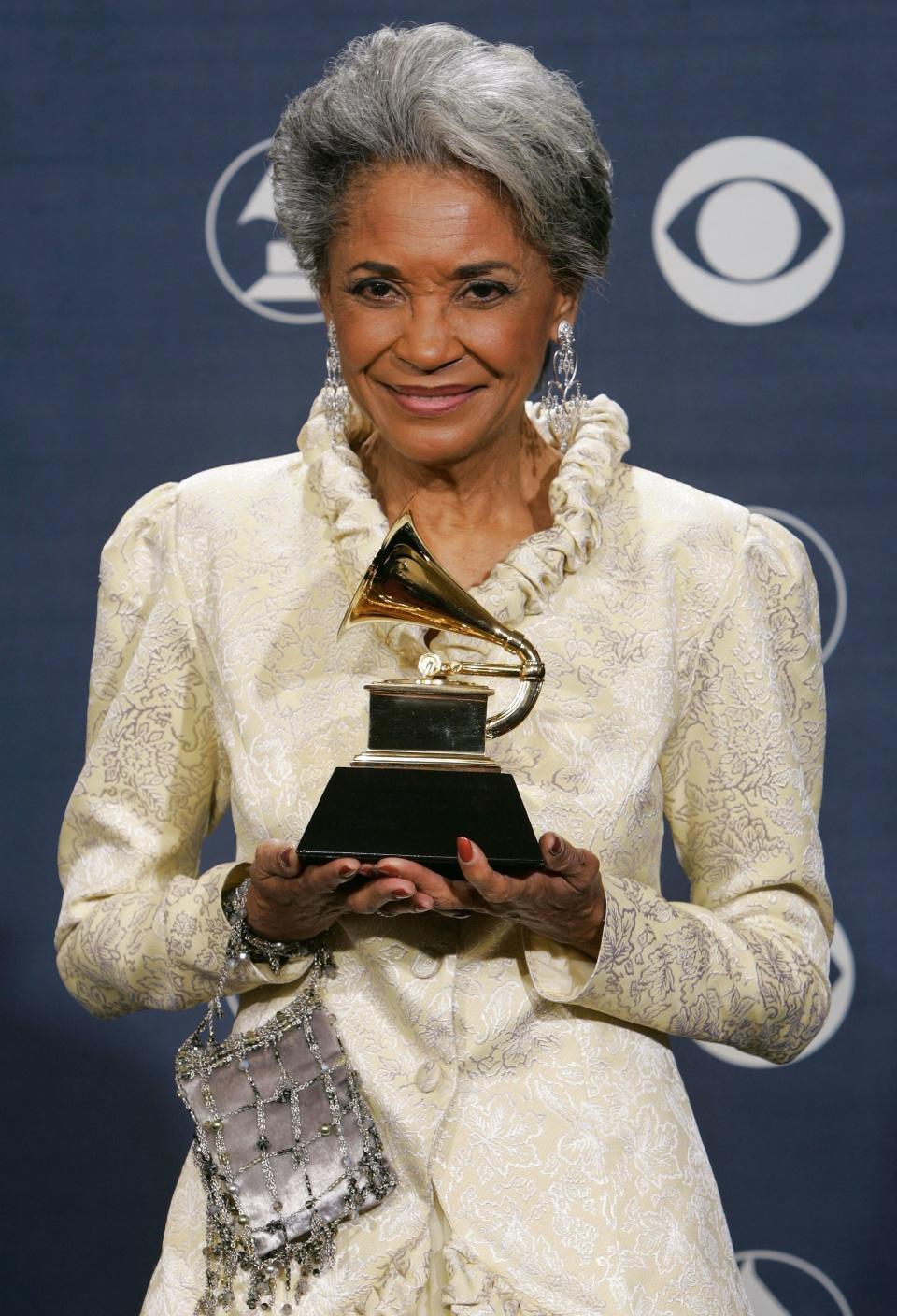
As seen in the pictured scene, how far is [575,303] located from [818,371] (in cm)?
80

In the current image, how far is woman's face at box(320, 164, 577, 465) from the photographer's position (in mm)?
1716

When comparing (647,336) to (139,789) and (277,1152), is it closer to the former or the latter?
(139,789)

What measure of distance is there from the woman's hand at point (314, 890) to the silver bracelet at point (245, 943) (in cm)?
5

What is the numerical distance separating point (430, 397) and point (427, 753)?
37 centimetres

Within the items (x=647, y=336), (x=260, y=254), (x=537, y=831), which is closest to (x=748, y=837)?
(x=537, y=831)

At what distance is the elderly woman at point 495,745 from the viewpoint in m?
1.66

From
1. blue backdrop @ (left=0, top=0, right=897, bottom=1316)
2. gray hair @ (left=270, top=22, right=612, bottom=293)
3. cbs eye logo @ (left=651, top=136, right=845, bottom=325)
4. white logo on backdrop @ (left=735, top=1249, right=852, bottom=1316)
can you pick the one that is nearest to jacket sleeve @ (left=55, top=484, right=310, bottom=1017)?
gray hair @ (left=270, top=22, right=612, bottom=293)

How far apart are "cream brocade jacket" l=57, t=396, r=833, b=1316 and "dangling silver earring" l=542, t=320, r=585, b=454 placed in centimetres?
3

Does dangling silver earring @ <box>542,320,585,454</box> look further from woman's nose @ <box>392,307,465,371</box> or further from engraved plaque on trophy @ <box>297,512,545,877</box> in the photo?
engraved plaque on trophy @ <box>297,512,545,877</box>

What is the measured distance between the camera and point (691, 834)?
6.08 feet

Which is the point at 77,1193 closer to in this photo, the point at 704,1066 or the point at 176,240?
the point at 704,1066

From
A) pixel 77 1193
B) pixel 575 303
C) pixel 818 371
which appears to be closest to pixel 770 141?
pixel 818 371

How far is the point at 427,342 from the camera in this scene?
67.1 inches

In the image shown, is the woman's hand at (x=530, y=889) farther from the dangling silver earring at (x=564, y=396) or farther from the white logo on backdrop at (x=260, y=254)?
the white logo on backdrop at (x=260, y=254)
